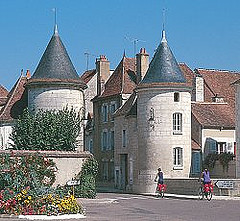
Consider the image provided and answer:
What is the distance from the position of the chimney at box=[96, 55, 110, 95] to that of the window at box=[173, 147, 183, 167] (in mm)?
15093

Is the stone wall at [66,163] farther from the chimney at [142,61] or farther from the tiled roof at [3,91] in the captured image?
the tiled roof at [3,91]

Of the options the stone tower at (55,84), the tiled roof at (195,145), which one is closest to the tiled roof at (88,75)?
the stone tower at (55,84)

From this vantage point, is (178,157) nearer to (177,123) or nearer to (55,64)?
(177,123)

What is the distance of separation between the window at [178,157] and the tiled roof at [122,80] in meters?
11.1

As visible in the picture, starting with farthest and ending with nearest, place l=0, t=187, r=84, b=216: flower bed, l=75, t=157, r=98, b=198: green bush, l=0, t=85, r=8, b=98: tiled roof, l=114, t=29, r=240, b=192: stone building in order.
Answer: l=0, t=85, r=8, b=98: tiled roof, l=114, t=29, r=240, b=192: stone building, l=75, t=157, r=98, b=198: green bush, l=0, t=187, r=84, b=216: flower bed

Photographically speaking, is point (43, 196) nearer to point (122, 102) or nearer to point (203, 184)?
point (203, 184)

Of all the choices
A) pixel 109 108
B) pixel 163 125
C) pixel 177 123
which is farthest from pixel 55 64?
pixel 109 108

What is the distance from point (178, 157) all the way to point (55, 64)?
10.9 m

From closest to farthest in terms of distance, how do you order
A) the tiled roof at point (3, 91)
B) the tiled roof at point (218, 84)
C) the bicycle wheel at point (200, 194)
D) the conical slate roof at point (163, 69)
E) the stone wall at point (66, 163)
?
the stone wall at point (66, 163) → the bicycle wheel at point (200, 194) → the conical slate roof at point (163, 69) → the tiled roof at point (218, 84) → the tiled roof at point (3, 91)

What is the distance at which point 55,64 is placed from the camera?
46.0 meters

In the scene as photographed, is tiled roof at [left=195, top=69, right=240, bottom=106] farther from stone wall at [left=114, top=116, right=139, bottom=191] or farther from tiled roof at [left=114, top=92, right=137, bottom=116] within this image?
stone wall at [left=114, top=116, right=139, bottom=191]

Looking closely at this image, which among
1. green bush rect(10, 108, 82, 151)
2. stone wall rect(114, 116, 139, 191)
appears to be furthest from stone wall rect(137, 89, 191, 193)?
green bush rect(10, 108, 82, 151)

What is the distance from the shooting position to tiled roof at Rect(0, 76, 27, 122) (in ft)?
163

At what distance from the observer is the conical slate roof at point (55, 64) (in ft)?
150
